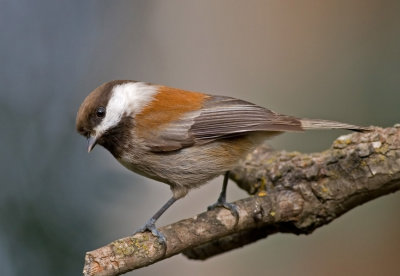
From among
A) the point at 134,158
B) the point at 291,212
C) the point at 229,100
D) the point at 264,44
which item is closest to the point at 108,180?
the point at 134,158

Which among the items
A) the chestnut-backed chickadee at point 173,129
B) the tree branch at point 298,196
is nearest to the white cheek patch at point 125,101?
the chestnut-backed chickadee at point 173,129

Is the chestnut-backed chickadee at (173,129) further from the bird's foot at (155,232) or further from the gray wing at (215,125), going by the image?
the bird's foot at (155,232)

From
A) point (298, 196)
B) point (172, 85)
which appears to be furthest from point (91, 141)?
point (172, 85)

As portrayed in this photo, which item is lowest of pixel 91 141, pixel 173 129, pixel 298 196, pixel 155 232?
pixel 155 232

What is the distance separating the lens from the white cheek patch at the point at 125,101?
328 cm

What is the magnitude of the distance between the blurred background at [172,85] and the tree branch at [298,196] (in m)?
0.62

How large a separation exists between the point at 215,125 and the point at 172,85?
1990mm

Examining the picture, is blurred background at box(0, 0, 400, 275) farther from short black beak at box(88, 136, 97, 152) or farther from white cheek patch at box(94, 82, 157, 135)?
white cheek patch at box(94, 82, 157, 135)

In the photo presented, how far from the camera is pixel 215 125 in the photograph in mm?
3373

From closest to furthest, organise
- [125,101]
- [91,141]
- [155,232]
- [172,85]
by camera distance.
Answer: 1. [155,232]
2. [91,141]
3. [125,101]
4. [172,85]

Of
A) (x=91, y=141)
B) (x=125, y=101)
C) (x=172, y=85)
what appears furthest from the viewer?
(x=172, y=85)

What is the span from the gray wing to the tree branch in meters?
0.29

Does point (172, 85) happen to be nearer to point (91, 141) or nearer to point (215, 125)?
point (215, 125)

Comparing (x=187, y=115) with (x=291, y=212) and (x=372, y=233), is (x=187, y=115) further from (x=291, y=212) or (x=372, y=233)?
(x=372, y=233)
